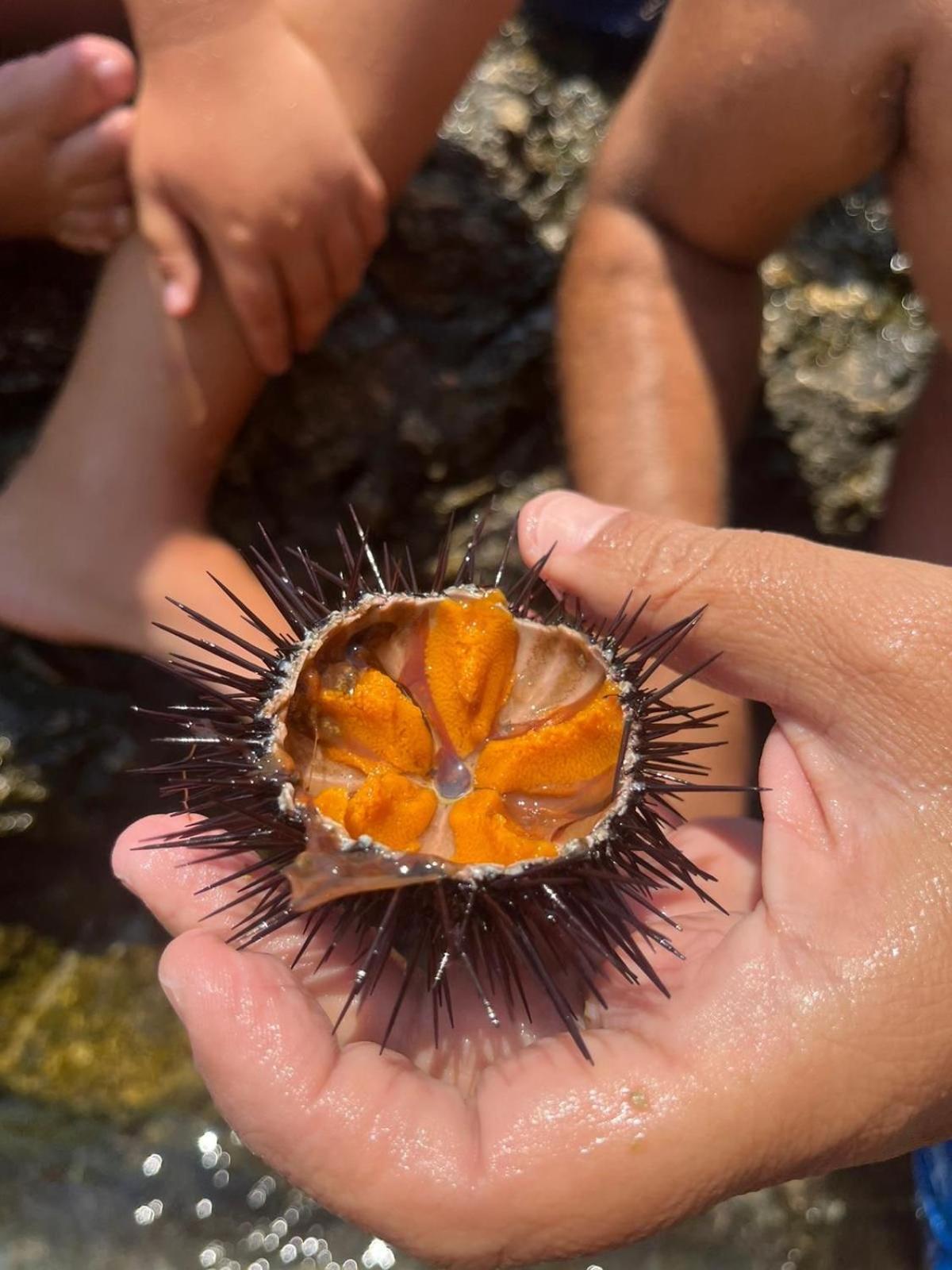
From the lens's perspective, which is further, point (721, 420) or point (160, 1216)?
point (721, 420)

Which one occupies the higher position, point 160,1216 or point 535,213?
point 535,213

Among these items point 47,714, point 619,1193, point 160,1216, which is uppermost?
point 619,1193

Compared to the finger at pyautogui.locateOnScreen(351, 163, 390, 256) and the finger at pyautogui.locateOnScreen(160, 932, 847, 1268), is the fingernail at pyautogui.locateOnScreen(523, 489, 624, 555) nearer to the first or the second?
the finger at pyautogui.locateOnScreen(160, 932, 847, 1268)

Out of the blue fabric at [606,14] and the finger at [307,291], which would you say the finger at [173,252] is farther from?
the blue fabric at [606,14]

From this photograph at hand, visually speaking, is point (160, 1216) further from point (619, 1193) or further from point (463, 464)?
point (463, 464)

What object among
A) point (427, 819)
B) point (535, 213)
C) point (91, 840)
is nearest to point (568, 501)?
point (427, 819)

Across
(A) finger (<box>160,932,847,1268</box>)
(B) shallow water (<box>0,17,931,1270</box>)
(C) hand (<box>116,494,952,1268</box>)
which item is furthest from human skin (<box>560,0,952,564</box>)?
(A) finger (<box>160,932,847,1268</box>)

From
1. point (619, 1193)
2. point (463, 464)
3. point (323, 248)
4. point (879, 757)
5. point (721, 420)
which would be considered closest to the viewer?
point (619, 1193)

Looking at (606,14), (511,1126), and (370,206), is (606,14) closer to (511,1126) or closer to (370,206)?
(370,206)

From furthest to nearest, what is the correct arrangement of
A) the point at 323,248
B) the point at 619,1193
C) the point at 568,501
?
the point at 323,248, the point at 568,501, the point at 619,1193
